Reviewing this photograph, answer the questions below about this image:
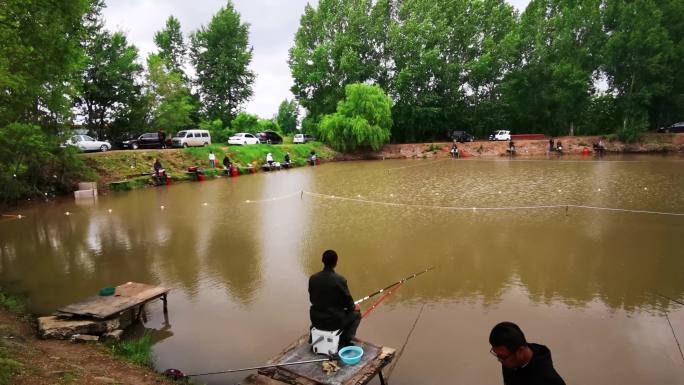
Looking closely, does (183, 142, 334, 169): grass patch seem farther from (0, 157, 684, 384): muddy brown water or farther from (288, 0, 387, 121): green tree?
(0, 157, 684, 384): muddy brown water

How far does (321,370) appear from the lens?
15.4 feet

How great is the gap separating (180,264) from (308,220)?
536 centimetres

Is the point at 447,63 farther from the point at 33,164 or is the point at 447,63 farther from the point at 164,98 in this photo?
the point at 33,164

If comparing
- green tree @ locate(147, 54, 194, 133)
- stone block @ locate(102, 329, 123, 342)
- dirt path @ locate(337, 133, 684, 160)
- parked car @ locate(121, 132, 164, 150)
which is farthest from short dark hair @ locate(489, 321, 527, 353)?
dirt path @ locate(337, 133, 684, 160)

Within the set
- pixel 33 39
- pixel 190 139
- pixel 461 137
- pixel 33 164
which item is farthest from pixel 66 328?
pixel 461 137

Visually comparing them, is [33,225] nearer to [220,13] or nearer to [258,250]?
[258,250]

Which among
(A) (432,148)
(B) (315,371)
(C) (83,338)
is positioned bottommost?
(C) (83,338)

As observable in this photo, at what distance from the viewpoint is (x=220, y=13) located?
161 ft

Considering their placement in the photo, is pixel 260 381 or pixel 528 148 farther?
pixel 528 148

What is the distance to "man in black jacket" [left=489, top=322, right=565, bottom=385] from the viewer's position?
8.82ft

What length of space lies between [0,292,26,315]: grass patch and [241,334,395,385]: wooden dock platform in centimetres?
511

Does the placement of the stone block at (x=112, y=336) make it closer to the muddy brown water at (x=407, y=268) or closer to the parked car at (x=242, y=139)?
the muddy brown water at (x=407, y=268)

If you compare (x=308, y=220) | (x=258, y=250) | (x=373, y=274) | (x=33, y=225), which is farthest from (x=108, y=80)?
(x=373, y=274)

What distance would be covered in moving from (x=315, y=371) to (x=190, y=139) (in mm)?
30867
